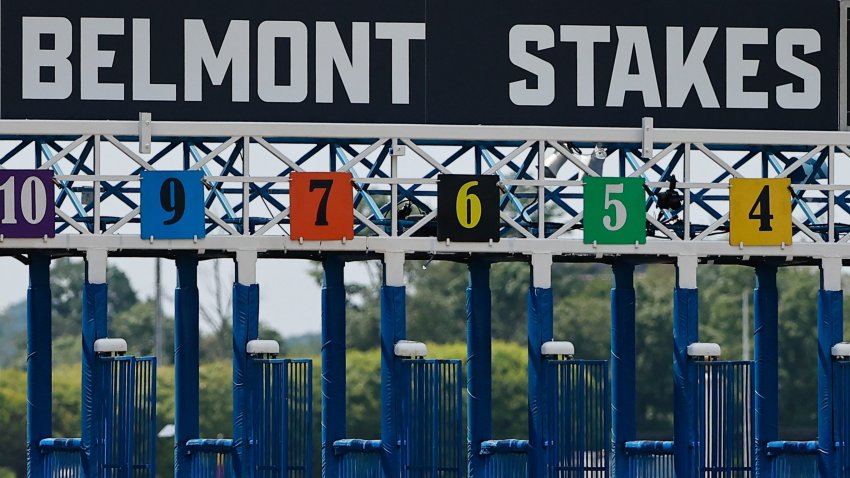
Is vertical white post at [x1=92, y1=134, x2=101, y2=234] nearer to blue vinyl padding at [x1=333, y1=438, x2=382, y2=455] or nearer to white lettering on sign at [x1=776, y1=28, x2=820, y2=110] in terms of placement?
blue vinyl padding at [x1=333, y1=438, x2=382, y2=455]

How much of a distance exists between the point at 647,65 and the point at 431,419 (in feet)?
17.4

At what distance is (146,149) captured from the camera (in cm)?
2605

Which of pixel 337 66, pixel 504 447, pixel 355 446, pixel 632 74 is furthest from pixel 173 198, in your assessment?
pixel 632 74

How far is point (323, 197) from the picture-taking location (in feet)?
85.9

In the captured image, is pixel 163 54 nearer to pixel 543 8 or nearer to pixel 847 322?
pixel 543 8

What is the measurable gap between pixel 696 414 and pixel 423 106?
5209mm

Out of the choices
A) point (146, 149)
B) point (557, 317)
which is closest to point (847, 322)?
point (557, 317)

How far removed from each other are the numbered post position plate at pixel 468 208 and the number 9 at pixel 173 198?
3.18 metres

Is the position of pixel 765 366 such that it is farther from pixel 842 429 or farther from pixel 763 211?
pixel 763 211

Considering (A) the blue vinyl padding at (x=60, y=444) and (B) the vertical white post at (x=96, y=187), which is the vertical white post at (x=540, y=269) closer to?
(B) the vertical white post at (x=96, y=187)

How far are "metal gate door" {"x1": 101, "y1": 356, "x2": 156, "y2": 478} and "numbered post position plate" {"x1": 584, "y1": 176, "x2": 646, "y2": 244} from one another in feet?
19.0

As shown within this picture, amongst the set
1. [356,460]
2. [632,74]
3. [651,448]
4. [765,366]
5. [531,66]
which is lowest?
[356,460]

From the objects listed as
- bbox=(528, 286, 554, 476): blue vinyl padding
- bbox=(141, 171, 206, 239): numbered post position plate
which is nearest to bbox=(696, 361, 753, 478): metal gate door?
bbox=(528, 286, 554, 476): blue vinyl padding

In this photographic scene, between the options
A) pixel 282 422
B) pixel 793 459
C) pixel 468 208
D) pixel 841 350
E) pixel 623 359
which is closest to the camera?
pixel 282 422
